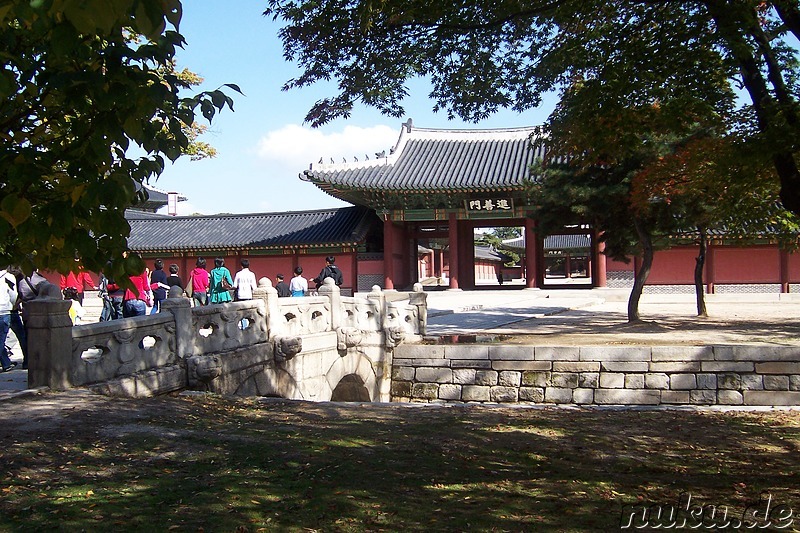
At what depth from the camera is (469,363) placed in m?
12.8

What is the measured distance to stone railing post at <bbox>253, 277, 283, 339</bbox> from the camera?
1015cm

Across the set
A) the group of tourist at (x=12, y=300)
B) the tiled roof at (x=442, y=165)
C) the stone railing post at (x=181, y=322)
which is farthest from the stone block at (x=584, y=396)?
the tiled roof at (x=442, y=165)

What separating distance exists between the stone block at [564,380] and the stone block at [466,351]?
1211 mm

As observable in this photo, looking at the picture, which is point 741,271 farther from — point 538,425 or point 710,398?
point 538,425

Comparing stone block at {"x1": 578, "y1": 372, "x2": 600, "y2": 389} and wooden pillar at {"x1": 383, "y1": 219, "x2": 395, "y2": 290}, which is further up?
wooden pillar at {"x1": 383, "y1": 219, "x2": 395, "y2": 290}

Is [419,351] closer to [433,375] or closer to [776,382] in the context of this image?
[433,375]

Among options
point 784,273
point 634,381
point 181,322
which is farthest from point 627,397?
point 784,273

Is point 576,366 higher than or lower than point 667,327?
lower

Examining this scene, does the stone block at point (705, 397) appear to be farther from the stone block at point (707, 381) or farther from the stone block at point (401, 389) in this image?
the stone block at point (401, 389)

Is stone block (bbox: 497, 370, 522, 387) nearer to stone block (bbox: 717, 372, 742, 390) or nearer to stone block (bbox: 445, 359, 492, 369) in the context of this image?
stone block (bbox: 445, 359, 492, 369)

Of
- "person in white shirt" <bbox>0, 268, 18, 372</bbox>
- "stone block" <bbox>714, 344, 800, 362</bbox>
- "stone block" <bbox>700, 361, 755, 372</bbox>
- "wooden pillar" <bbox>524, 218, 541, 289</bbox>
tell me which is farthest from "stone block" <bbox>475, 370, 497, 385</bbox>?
"wooden pillar" <bbox>524, 218, 541, 289</bbox>

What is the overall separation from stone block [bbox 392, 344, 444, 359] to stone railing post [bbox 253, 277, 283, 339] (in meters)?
3.73

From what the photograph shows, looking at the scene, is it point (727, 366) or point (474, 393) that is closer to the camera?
point (727, 366)

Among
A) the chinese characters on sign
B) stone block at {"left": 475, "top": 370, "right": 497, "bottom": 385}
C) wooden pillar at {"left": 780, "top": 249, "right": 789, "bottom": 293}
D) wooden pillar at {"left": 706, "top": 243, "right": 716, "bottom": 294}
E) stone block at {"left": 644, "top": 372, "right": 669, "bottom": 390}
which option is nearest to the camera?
stone block at {"left": 644, "top": 372, "right": 669, "bottom": 390}
